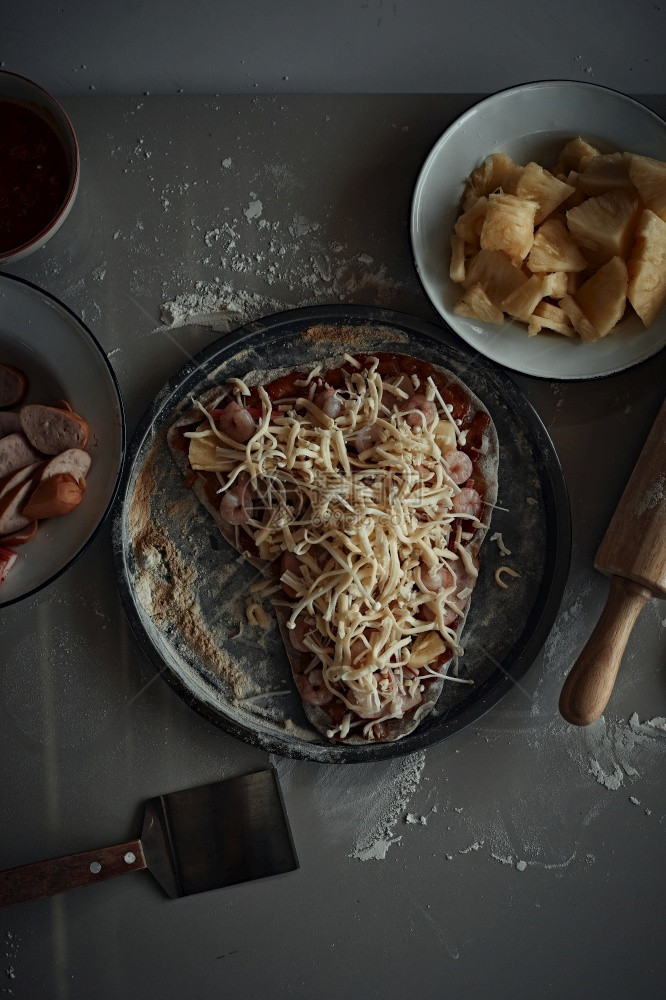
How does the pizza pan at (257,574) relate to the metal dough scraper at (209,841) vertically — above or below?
above

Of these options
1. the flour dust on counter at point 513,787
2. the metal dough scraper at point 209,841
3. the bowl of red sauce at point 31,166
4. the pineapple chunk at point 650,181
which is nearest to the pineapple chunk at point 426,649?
the flour dust on counter at point 513,787

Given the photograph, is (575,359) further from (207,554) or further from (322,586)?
(207,554)

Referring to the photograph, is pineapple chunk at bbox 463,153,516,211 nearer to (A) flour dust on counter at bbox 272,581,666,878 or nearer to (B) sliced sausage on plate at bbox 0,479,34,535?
(A) flour dust on counter at bbox 272,581,666,878

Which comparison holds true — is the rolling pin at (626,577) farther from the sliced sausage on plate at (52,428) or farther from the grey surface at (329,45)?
the sliced sausage on plate at (52,428)

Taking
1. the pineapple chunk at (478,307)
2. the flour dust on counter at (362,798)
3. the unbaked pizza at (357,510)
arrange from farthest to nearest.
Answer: the flour dust on counter at (362,798)
the pineapple chunk at (478,307)
the unbaked pizza at (357,510)

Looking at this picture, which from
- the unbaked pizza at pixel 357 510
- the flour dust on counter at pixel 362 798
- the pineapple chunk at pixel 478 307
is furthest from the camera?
the flour dust on counter at pixel 362 798

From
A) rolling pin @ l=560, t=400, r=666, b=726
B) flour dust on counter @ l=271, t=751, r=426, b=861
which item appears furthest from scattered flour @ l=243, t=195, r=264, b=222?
flour dust on counter @ l=271, t=751, r=426, b=861

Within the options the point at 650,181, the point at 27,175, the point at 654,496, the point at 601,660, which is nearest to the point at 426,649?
the point at 601,660

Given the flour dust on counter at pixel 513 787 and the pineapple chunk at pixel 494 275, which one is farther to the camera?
the flour dust on counter at pixel 513 787
